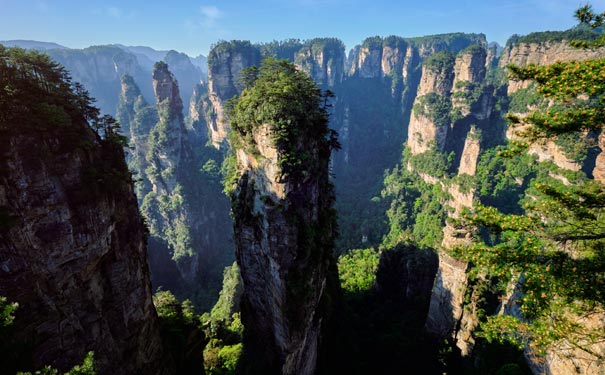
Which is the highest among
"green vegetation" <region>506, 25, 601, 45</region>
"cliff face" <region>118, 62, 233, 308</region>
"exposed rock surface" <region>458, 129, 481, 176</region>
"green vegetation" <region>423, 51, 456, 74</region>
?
"green vegetation" <region>506, 25, 601, 45</region>

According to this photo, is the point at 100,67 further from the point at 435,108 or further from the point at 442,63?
the point at 435,108

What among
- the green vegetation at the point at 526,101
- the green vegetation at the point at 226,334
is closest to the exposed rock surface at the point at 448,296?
the green vegetation at the point at 226,334

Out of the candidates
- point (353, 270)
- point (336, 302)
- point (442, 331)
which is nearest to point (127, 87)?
point (353, 270)

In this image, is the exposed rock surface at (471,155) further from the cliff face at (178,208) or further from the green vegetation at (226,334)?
the cliff face at (178,208)

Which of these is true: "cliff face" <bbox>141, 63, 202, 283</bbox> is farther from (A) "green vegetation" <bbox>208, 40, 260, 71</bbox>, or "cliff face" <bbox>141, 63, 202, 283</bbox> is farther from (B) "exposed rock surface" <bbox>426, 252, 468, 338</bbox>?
A: (B) "exposed rock surface" <bbox>426, 252, 468, 338</bbox>

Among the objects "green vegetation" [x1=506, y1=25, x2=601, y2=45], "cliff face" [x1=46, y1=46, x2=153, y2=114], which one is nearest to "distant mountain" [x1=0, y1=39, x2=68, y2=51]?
"cliff face" [x1=46, y1=46, x2=153, y2=114]

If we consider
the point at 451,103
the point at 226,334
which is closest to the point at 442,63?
the point at 451,103
